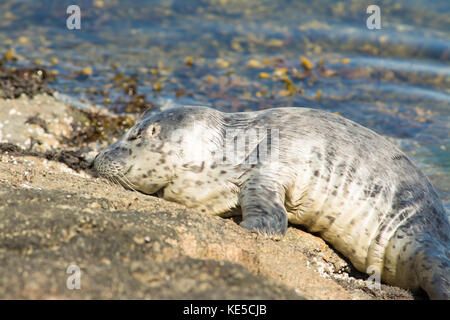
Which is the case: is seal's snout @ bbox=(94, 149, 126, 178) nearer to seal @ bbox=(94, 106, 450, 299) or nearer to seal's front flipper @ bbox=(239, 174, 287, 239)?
seal @ bbox=(94, 106, 450, 299)

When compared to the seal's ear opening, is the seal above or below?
below

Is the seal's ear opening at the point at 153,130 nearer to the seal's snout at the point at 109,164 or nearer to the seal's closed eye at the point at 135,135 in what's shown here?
the seal's closed eye at the point at 135,135

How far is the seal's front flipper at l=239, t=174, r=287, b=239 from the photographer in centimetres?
371

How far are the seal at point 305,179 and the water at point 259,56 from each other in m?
1.89

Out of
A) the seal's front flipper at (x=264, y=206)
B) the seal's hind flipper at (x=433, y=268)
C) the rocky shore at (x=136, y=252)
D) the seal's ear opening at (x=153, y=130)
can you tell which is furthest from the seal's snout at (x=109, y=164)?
the seal's hind flipper at (x=433, y=268)

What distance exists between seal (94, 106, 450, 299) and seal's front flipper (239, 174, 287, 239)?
10mm

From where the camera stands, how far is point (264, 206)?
12.8 ft

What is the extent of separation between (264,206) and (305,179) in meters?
0.50

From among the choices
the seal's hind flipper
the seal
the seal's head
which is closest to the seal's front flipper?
the seal

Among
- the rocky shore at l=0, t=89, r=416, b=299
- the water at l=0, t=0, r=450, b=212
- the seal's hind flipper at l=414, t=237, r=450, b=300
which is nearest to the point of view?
the rocky shore at l=0, t=89, r=416, b=299

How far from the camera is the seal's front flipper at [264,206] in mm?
3712

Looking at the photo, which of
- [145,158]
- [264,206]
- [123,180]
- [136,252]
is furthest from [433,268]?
[123,180]
